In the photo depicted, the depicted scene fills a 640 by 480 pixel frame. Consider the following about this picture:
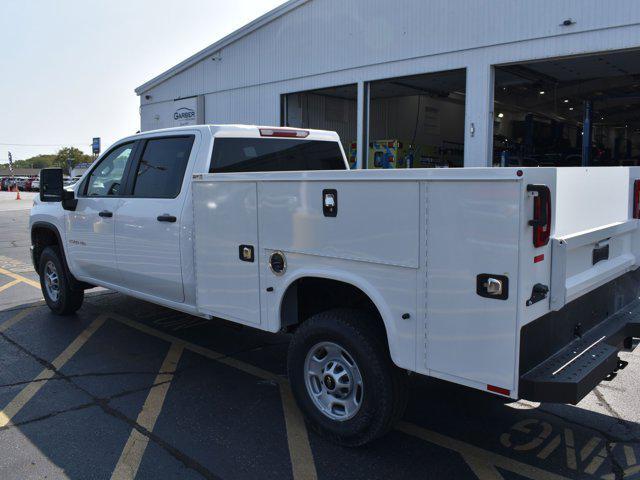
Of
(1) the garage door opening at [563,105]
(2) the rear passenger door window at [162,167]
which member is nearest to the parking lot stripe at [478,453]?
(2) the rear passenger door window at [162,167]

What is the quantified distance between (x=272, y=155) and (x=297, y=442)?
2718 millimetres

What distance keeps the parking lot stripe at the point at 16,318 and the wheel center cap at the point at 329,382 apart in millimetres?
4387

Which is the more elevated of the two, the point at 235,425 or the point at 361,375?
the point at 361,375

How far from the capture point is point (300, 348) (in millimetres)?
3750

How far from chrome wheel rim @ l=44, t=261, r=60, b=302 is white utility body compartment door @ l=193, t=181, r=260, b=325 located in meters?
3.11

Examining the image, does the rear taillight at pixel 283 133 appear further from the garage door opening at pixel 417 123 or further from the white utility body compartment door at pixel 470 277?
the garage door opening at pixel 417 123

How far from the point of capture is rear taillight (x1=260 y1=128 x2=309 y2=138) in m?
5.27

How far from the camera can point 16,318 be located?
22.1 feet

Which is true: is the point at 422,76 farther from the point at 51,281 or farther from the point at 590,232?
the point at 590,232

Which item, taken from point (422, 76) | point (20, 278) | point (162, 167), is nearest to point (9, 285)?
point (20, 278)

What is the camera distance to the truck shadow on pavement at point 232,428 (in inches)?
133

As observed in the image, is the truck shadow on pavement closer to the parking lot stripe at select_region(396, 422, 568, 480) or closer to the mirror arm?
the parking lot stripe at select_region(396, 422, 568, 480)

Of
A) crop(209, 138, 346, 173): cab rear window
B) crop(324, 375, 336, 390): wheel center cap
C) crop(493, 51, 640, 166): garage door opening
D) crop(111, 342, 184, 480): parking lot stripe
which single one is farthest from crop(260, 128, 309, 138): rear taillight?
crop(493, 51, 640, 166): garage door opening

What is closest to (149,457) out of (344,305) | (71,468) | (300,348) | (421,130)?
(71,468)
